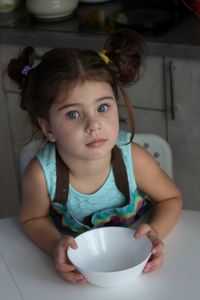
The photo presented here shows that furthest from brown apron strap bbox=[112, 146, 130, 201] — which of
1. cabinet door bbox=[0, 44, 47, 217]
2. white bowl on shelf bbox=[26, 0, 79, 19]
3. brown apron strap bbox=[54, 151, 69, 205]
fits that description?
white bowl on shelf bbox=[26, 0, 79, 19]

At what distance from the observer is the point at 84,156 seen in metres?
1.21

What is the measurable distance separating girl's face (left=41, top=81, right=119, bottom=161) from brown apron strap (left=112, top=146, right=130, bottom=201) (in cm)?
14

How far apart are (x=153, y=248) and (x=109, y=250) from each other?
0.33 feet

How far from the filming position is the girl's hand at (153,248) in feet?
3.49

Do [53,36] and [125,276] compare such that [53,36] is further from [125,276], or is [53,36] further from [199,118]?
[125,276]

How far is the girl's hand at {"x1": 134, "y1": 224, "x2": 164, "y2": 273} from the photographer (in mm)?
1064

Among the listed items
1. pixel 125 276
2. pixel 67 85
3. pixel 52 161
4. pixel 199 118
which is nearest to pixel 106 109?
pixel 67 85

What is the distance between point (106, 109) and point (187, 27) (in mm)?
843

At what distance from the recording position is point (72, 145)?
1204mm

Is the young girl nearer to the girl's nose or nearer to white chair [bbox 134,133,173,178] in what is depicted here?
the girl's nose

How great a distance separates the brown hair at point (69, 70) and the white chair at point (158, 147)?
0.20 metres

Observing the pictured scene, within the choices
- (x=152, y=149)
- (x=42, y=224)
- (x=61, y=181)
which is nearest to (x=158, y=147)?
(x=152, y=149)

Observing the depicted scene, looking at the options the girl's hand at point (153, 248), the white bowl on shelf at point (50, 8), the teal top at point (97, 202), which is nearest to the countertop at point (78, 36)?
the white bowl on shelf at point (50, 8)

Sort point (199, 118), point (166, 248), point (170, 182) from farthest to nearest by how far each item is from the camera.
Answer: point (199, 118) → point (170, 182) → point (166, 248)
